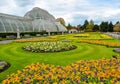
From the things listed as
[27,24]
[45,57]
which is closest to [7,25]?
[27,24]

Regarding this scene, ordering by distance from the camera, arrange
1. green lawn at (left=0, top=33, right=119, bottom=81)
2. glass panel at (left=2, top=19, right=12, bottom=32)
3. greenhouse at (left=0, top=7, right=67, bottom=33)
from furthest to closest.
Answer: greenhouse at (left=0, top=7, right=67, bottom=33) → glass panel at (left=2, top=19, right=12, bottom=32) → green lawn at (left=0, top=33, right=119, bottom=81)

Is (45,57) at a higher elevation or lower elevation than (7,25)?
lower

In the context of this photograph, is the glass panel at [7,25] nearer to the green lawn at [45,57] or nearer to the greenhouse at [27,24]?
the greenhouse at [27,24]

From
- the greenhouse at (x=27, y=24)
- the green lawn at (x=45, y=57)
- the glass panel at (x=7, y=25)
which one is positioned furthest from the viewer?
the greenhouse at (x=27, y=24)

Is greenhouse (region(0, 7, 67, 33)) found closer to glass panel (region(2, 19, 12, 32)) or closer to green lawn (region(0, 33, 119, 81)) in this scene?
glass panel (region(2, 19, 12, 32))

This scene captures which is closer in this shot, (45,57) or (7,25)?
(45,57)

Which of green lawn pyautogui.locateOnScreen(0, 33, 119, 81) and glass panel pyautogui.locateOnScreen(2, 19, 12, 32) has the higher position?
glass panel pyautogui.locateOnScreen(2, 19, 12, 32)

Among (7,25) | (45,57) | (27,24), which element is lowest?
(45,57)

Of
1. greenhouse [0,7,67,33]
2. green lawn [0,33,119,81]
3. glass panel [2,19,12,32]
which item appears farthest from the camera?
greenhouse [0,7,67,33]

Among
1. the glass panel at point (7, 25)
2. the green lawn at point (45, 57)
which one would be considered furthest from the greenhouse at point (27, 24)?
the green lawn at point (45, 57)

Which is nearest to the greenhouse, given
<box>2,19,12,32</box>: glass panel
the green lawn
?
<box>2,19,12,32</box>: glass panel

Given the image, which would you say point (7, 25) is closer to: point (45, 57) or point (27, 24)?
point (27, 24)

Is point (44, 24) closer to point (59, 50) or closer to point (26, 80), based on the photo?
point (59, 50)

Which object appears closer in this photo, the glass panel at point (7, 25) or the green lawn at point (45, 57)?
the green lawn at point (45, 57)
